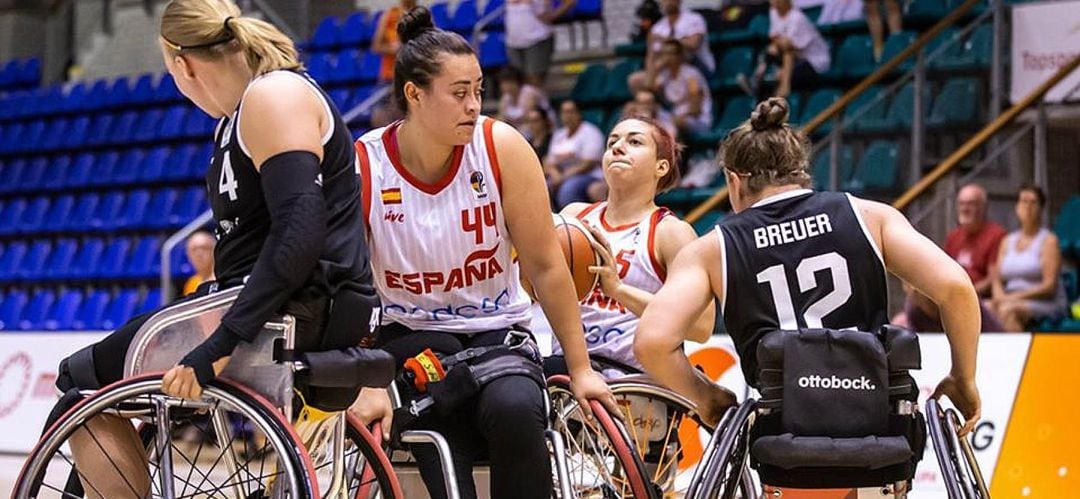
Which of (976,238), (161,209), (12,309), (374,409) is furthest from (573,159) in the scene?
(374,409)

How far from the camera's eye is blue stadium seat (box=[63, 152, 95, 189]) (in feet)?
42.7

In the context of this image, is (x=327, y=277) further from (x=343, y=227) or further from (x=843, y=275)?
(x=843, y=275)

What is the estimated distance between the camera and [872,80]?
8.51 m

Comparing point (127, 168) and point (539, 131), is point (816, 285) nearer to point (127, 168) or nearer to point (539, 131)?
point (539, 131)

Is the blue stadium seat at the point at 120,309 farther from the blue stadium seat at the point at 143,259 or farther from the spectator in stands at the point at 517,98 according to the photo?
the spectator in stands at the point at 517,98

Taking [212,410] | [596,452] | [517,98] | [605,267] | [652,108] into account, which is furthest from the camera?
[517,98]

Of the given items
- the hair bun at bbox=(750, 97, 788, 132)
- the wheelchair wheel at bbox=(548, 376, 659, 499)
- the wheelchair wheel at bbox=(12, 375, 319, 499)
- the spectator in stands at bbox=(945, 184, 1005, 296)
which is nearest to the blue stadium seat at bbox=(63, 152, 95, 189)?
the spectator in stands at bbox=(945, 184, 1005, 296)

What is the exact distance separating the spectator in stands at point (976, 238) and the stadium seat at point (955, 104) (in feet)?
2.57

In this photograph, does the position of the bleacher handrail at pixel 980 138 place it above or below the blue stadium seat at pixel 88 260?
above

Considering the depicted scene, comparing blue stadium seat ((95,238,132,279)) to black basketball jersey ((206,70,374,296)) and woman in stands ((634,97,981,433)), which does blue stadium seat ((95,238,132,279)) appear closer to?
black basketball jersey ((206,70,374,296))

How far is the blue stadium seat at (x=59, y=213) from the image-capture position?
12.7 metres

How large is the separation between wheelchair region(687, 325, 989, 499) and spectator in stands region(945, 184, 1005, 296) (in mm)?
4595

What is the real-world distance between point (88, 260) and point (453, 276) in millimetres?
9340

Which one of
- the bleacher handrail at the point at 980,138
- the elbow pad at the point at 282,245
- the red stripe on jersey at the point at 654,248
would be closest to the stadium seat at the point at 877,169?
the bleacher handrail at the point at 980,138
